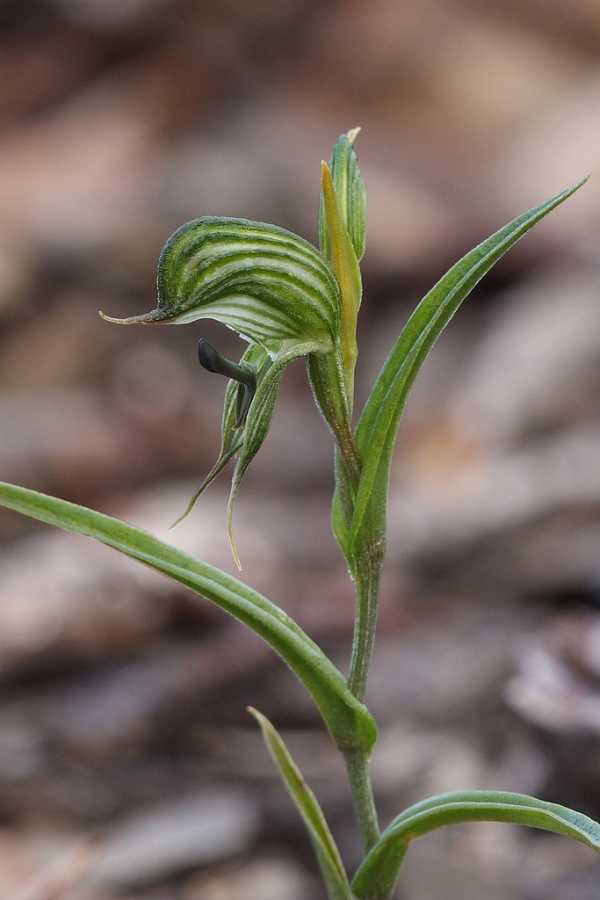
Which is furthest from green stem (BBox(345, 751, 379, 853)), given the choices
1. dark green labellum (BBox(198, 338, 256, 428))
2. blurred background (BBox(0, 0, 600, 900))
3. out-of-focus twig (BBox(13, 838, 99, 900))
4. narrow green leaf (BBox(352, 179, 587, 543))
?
out-of-focus twig (BBox(13, 838, 99, 900))

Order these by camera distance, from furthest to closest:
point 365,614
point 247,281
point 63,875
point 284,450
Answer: point 284,450, point 63,875, point 365,614, point 247,281

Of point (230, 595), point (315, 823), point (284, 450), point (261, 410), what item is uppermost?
point (284, 450)

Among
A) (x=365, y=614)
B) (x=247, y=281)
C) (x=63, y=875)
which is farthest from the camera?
(x=63, y=875)

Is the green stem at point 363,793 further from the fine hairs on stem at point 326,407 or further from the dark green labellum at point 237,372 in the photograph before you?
the dark green labellum at point 237,372

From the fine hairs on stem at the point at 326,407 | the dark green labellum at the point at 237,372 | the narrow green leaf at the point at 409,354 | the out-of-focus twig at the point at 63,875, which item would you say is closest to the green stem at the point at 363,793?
the fine hairs on stem at the point at 326,407

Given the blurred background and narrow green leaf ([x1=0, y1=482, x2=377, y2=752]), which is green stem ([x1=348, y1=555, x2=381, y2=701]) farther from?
the blurred background

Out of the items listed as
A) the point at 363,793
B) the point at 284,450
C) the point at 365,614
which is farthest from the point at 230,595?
the point at 284,450

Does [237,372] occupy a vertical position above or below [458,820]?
above

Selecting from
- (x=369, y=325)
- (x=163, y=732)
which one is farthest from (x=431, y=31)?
(x=163, y=732)

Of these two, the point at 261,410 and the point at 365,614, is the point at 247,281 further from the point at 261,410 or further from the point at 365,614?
the point at 365,614
